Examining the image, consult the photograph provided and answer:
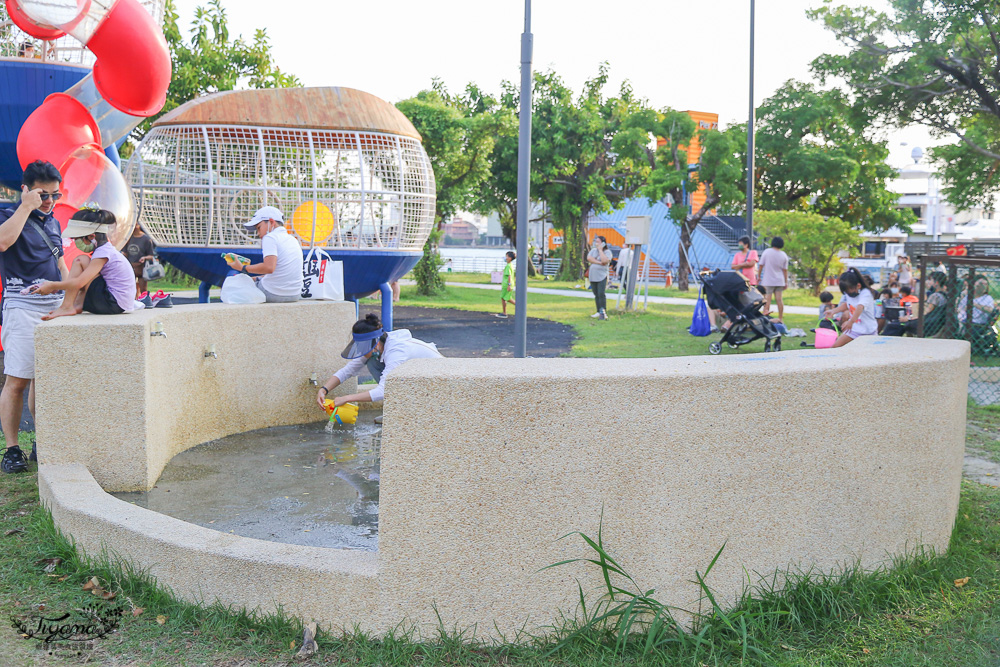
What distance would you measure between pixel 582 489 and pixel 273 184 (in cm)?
990

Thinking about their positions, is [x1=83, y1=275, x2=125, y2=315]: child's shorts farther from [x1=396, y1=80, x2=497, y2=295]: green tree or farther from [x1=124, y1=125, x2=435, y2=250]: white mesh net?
[x1=396, y1=80, x2=497, y2=295]: green tree

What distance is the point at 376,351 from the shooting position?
6.14 metres

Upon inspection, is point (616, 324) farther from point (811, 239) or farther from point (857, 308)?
point (811, 239)

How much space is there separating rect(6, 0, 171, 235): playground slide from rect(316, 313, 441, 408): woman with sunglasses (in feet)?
11.0

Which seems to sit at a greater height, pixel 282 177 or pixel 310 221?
pixel 282 177

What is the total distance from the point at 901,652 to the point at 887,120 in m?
15.4

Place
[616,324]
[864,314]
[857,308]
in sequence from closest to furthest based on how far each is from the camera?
[857,308], [864,314], [616,324]

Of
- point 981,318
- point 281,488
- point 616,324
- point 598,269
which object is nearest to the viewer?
point 281,488

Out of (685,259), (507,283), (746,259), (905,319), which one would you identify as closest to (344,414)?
(905,319)

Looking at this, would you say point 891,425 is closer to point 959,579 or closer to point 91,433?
point 959,579

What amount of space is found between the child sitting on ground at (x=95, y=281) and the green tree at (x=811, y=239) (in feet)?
76.2

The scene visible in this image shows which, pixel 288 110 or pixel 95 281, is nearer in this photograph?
pixel 95 281

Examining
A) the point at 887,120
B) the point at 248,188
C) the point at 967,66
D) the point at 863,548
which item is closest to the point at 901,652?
the point at 863,548

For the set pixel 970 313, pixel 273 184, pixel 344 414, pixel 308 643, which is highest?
pixel 273 184
